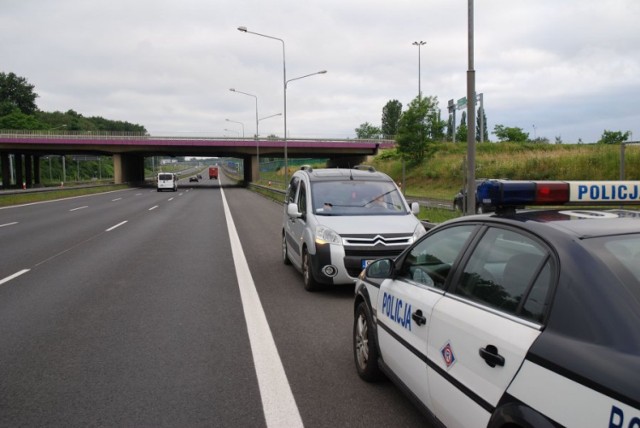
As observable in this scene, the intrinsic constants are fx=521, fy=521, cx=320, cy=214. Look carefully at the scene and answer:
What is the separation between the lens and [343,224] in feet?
23.8

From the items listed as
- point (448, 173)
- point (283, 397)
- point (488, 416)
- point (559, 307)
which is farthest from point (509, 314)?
point (448, 173)

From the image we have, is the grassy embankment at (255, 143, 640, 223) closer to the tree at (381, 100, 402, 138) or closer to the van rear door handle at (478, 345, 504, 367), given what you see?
the van rear door handle at (478, 345, 504, 367)

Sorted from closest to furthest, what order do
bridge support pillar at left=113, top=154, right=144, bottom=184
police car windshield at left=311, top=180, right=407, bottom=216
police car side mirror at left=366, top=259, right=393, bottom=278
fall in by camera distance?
1. police car side mirror at left=366, top=259, right=393, bottom=278
2. police car windshield at left=311, top=180, right=407, bottom=216
3. bridge support pillar at left=113, top=154, right=144, bottom=184

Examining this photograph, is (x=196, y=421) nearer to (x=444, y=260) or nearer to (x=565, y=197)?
(x=444, y=260)

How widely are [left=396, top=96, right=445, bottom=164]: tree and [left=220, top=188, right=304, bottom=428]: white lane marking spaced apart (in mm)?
38105

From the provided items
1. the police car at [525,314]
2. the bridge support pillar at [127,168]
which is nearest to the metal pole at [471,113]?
the police car at [525,314]

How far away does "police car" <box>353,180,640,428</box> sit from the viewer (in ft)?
6.04

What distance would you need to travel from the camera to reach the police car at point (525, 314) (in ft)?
6.04

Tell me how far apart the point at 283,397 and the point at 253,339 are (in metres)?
1.45

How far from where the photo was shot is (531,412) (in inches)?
77.5

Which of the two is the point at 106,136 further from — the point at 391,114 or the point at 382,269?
the point at 391,114

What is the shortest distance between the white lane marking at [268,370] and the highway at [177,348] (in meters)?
0.01

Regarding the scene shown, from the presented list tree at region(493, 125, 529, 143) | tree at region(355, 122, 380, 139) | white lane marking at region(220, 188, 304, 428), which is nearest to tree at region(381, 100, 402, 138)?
tree at region(355, 122, 380, 139)

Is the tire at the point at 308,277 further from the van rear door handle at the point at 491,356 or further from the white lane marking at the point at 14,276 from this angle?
the van rear door handle at the point at 491,356
